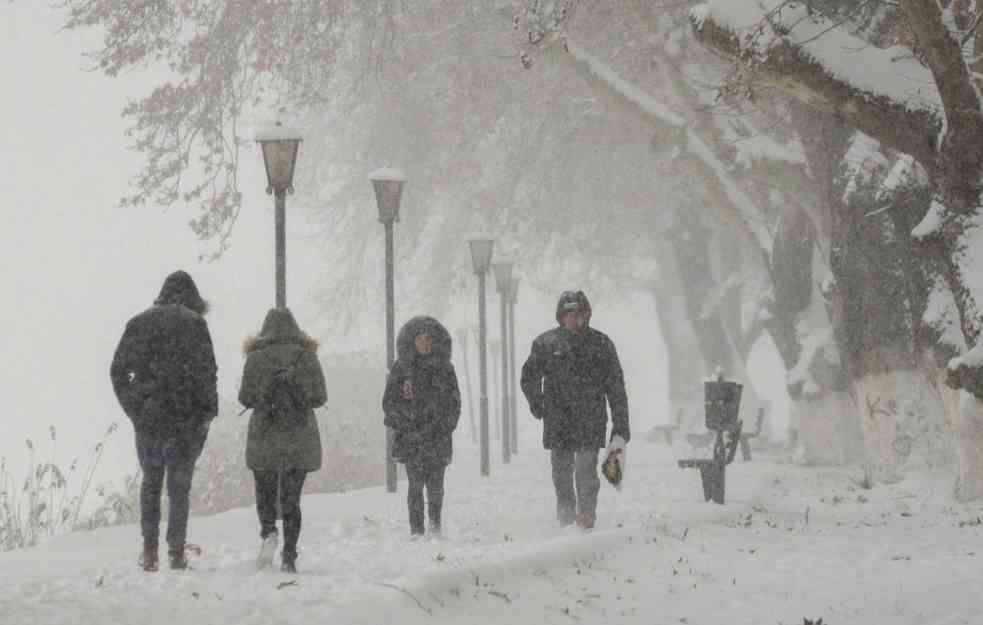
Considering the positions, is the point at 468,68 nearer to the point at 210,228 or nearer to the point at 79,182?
the point at 210,228

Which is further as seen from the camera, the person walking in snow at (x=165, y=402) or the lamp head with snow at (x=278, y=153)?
the lamp head with snow at (x=278, y=153)

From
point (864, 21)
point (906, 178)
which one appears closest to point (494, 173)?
point (864, 21)

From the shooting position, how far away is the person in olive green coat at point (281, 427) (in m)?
8.88

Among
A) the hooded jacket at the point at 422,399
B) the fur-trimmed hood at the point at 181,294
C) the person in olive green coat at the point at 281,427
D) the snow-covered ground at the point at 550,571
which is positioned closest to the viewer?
the snow-covered ground at the point at 550,571

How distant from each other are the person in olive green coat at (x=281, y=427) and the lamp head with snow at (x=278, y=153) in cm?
408

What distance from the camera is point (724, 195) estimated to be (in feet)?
67.1

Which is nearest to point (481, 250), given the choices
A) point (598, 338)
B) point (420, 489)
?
point (598, 338)

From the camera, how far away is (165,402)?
880 cm

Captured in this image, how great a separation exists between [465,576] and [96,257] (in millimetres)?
126040

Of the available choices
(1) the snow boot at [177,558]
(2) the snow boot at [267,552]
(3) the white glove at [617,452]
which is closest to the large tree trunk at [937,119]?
(3) the white glove at [617,452]

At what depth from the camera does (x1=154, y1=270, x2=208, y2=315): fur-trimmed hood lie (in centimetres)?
910

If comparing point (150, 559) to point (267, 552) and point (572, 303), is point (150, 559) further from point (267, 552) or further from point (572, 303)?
point (572, 303)

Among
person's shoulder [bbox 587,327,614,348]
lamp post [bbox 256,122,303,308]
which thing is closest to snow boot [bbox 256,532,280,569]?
person's shoulder [bbox 587,327,614,348]

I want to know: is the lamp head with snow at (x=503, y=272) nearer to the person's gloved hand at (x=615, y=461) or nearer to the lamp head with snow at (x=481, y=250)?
the lamp head with snow at (x=481, y=250)
